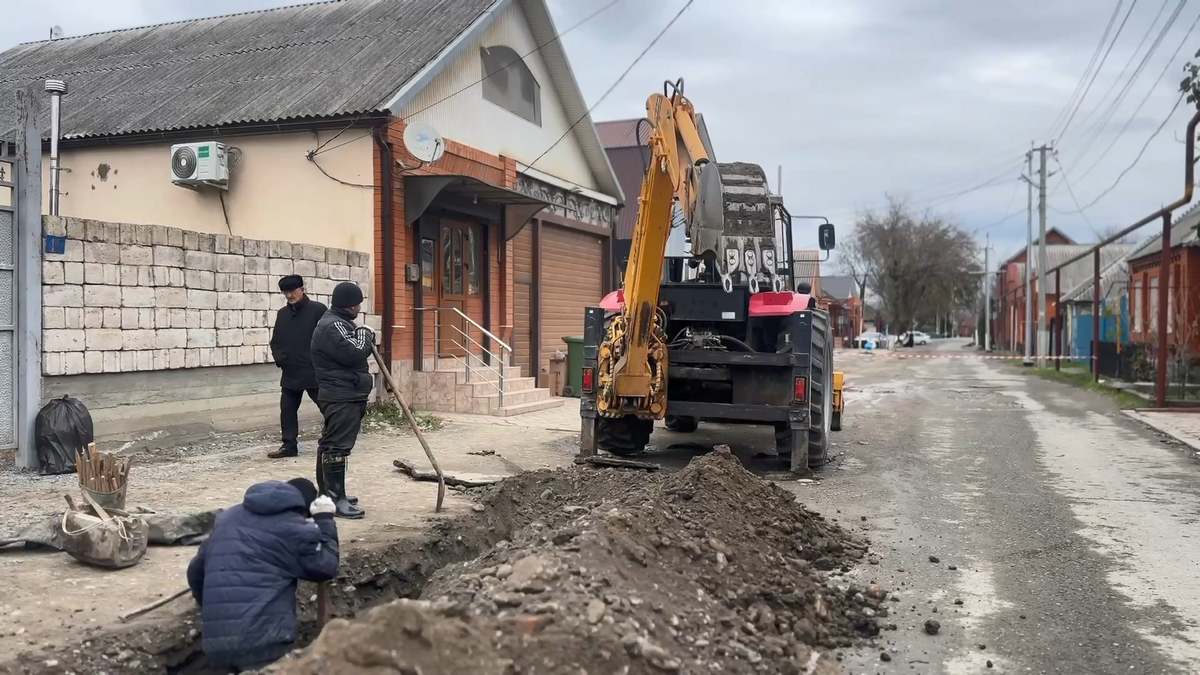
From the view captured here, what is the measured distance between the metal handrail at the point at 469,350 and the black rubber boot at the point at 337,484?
22.1 feet

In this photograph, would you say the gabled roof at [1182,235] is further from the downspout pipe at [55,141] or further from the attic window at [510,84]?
the downspout pipe at [55,141]

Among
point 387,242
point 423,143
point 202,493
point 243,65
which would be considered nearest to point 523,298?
point 387,242

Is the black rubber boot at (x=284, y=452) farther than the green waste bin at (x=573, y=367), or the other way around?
the green waste bin at (x=573, y=367)

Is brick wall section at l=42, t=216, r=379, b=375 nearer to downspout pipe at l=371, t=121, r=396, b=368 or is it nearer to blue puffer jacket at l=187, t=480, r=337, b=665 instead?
downspout pipe at l=371, t=121, r=396, b=368

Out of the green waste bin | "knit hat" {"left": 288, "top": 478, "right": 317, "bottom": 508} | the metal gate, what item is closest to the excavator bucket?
"knit hat" {"left": 288, "top": 478, "right": 317, "bottom": 508}

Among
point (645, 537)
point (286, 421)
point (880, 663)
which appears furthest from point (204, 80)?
point (880, 663)

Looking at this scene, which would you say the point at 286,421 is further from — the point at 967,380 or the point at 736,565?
the point at 967,380

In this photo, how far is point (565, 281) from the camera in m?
18.6

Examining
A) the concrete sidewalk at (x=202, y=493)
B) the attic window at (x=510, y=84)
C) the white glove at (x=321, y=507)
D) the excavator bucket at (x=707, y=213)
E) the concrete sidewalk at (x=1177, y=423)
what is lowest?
the concrete sidewalk at (x=1177, y=423)

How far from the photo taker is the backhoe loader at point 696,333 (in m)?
8.66

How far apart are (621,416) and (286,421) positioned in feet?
10.8

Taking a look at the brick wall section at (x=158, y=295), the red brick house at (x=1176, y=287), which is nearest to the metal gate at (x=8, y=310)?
the brick wall section at (x=158, y=295)

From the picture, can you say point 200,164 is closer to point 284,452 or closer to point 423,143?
point 423,143

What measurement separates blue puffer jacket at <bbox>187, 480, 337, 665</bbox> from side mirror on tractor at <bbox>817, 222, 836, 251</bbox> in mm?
8613
